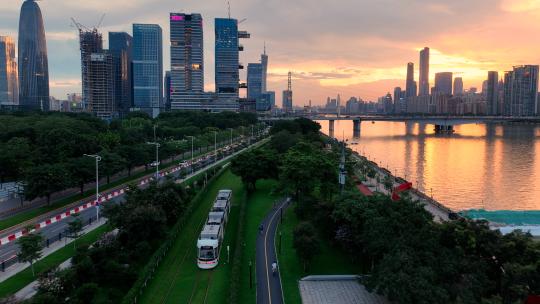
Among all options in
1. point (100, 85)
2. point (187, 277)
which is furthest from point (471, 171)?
point (100, 85)

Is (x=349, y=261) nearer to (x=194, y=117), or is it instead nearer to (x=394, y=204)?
(x=394, y=204)

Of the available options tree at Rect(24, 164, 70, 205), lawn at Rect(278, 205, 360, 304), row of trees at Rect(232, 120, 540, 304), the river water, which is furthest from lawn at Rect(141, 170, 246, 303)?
the river water

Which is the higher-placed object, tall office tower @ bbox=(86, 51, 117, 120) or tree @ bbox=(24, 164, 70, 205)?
tall office tower @ bbox=(86, 51, 117, 120)

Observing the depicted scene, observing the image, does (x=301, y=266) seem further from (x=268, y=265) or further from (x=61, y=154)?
(x=61, y=154)

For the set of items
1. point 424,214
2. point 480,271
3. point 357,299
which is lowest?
point 357,299

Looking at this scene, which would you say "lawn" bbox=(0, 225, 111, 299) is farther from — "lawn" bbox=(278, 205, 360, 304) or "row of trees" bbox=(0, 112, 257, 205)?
"lawn" bbox=(278, 205, 360, 304)

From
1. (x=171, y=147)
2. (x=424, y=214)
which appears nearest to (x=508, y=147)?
(x=171, y=147)

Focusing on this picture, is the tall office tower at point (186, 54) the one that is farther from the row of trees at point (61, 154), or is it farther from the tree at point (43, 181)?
the tree at point (43, 181)
